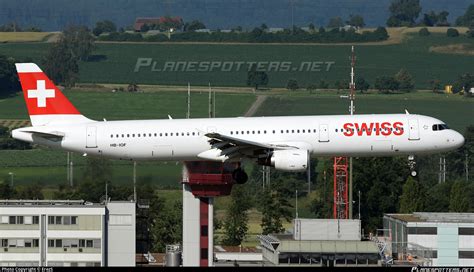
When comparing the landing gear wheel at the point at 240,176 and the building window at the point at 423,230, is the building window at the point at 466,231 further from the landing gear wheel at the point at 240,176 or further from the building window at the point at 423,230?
the landing gear wheel at the point at 240,176

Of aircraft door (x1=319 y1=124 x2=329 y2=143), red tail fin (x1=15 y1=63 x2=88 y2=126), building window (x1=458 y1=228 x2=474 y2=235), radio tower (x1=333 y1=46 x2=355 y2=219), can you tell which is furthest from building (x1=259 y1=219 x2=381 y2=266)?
red tail fin (x1=15 y1=63 x2=88 y2=126)

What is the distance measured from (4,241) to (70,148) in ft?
67.9

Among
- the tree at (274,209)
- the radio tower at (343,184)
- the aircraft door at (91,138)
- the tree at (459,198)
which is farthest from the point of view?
the tree at (459,198)

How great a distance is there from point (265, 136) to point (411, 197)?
71068 millimetres

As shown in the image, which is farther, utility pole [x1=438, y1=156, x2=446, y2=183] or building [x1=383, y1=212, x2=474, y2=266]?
utility pole [x1=438, y1=156, x2=446, y2=183]

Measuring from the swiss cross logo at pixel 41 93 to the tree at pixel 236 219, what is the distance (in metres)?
51.6

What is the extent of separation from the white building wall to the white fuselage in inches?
792

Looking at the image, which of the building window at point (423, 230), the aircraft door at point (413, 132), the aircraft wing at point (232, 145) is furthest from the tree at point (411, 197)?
the aircraft wing at point (232, 145)

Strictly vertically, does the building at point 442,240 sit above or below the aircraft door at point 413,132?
below

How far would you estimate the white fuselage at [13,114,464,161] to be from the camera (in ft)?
296

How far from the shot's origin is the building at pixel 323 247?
105 metres

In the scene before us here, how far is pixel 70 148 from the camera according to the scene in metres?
92.9

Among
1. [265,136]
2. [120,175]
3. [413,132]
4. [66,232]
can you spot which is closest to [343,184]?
[120,175]

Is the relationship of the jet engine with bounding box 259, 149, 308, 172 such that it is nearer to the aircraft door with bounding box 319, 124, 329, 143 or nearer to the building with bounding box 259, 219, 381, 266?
the aircraft door with bounding box 319, 124, 329, 143
